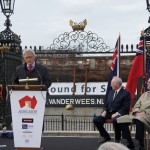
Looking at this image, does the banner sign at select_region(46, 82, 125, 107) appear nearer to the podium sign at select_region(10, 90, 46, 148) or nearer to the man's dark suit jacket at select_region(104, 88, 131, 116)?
the man's dark suit jacket at select_region(104, 88, 131, 116)

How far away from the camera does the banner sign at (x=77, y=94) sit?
1658cm

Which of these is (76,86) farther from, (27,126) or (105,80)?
(27,126)

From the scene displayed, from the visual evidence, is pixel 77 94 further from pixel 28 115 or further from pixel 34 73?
pixel 28 115

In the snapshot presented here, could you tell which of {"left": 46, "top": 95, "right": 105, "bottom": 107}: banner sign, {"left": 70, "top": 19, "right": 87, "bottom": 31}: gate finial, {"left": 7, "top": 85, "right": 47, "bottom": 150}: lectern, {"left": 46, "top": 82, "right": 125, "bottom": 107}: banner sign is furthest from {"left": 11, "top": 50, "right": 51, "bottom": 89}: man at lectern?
{"left": 46, "top": 95, "right": 105, "bottom": 107}: banner sign

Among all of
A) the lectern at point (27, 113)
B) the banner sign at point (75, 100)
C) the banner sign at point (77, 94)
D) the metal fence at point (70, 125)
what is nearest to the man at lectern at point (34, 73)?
the lectern at point (27, 113)

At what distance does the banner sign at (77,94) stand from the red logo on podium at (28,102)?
10532 mm

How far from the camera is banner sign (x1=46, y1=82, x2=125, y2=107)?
16.6 metres

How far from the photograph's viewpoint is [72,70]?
A: 56.1 ft

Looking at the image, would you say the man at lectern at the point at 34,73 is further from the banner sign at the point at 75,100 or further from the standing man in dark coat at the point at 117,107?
the banner sign at the point at 75,100

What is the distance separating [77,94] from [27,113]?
10788mm

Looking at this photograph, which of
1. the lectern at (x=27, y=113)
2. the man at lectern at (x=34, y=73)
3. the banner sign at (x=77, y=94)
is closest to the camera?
the lectern at (x=27, y=113)

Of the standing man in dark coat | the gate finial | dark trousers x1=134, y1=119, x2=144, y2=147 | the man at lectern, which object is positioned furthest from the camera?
the gate finial

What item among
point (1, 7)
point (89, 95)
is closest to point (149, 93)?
point (1, 7)

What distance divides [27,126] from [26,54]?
1046mm
